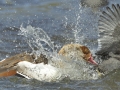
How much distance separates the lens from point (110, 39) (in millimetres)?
8453

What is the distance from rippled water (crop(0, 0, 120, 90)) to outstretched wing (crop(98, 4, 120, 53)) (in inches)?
20.6

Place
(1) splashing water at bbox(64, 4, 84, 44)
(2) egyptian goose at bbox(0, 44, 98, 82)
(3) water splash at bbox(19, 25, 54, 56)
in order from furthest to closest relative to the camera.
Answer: (1) splashing water at bbox(64, 4, 84, 44), (3) water splash at bbox(19, 25, 54, 56), (2) egyptian goose at bbox(0, 44, 98, 82)

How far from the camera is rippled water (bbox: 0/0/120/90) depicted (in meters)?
7.71

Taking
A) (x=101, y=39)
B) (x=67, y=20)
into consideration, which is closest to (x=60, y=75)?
(x=101, y=39)

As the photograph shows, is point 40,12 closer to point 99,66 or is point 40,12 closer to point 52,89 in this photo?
point 99,66

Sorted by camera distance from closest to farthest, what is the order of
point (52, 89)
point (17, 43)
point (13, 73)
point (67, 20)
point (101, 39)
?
point (52, 89)
point (13, 73)
point (101, 39)
point (17, 43)
point (67, 20)

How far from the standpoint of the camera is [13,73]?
7.96 m

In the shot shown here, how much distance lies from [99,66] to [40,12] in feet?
14.9

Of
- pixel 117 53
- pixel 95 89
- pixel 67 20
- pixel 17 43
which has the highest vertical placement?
pixel 67 20

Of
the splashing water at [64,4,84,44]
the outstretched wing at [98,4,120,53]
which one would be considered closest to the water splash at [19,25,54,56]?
the splashing water at [64,4,84,44]

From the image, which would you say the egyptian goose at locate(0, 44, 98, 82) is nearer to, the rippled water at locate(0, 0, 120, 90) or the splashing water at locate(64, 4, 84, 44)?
the rippled water at locate(0, 0, 120, 90)

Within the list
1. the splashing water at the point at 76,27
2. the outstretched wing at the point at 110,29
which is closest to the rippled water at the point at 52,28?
the splashing water at the point at 76,27

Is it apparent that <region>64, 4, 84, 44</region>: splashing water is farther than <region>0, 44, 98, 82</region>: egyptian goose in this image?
Yes

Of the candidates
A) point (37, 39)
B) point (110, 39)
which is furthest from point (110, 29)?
point (37, 39)
